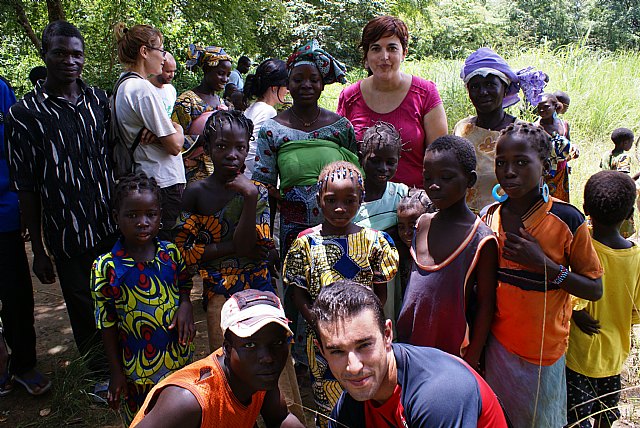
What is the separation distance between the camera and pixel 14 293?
3203 mm

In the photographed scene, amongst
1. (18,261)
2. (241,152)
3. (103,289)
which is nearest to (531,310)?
(241,152)

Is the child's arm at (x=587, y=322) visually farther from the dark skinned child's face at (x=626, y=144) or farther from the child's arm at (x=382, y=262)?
the dark skinned child's face at (x=626, y=144)

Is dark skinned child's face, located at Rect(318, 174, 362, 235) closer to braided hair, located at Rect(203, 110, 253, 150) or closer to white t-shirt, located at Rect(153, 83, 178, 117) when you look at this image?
braided hair, located at Rect(203, 110, 253, 150)

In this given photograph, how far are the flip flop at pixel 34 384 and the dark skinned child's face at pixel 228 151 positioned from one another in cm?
184

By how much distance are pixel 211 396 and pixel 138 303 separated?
0.84 metres

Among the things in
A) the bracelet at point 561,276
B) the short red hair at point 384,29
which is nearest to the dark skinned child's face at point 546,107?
the short red hair at point 384,29

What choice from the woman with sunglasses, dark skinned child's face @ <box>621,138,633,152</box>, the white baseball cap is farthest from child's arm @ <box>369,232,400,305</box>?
dark skinned child's face @ <box>621,138,633,152</box>

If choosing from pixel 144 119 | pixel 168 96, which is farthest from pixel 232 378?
pixel 168 96

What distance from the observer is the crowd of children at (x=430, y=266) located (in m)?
2.17

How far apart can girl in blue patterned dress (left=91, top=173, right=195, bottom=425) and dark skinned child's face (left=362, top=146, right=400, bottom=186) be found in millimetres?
1123

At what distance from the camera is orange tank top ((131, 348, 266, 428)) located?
1.75 metres

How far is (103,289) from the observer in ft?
7.86

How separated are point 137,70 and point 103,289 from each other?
1.59m

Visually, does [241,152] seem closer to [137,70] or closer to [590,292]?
[137,70]
